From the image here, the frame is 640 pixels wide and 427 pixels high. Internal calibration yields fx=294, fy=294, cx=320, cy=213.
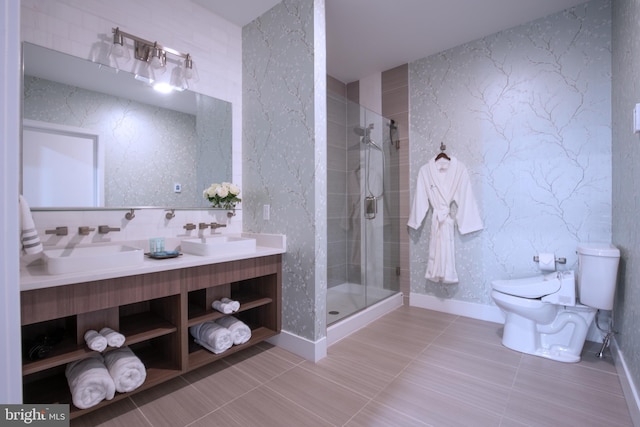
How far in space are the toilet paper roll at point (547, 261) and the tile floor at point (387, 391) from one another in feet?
2.07

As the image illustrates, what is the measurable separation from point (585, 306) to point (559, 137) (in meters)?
1.34

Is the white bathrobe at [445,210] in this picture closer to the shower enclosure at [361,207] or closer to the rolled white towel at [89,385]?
the shower enclosure at [361,207]

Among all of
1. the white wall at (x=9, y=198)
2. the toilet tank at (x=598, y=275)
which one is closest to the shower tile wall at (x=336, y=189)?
the toilet tank at (x=598, y=275)

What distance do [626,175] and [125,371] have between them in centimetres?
303

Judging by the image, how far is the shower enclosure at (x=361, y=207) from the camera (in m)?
2.90

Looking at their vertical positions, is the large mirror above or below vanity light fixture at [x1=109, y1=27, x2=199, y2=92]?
below

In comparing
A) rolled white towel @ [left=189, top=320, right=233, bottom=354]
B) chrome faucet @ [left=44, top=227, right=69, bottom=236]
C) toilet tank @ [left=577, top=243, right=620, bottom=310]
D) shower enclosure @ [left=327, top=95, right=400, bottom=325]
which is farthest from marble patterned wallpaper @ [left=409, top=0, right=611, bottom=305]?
chrome faucet @ [left=44, top=227, right=69, bottom=236]

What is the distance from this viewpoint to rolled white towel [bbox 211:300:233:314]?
1940 mm

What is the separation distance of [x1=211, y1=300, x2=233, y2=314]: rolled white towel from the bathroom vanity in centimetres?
3

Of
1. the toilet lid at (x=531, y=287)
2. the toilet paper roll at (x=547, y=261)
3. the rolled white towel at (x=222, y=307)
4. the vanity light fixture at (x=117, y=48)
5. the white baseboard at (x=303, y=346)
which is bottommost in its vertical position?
the white baseboard at (x=303, y=346)

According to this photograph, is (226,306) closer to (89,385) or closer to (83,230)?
(89,385)

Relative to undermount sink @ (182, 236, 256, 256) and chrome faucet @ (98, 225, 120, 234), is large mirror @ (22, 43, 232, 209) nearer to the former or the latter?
chrome faucet @ (98, 225, 120, 234)

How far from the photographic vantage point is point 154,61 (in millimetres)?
Result: 2002

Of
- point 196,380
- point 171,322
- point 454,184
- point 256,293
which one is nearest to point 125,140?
point 171,322
